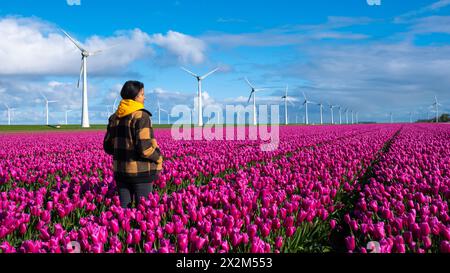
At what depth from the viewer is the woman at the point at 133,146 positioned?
601 centimetres

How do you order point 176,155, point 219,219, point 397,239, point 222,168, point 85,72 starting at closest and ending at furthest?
point 397,239 < point 219,219 < point 222,168 < point 176,155 < point 85,72

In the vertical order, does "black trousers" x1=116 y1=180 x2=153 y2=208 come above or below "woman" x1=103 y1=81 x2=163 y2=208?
below

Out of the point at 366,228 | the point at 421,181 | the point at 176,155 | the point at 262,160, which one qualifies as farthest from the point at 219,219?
the point at 176,155

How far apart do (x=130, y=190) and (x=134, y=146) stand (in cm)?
73

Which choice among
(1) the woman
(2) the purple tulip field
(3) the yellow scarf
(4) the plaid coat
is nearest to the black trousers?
(1) the woman

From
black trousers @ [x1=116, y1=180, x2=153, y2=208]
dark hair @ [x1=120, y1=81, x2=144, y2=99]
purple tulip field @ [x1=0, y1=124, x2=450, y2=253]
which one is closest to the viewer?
purple tulip field @ [x1=0, y1=124, x2=450, y2=253]

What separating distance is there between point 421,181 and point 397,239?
4.15m

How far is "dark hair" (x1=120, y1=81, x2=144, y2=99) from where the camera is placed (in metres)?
5.96

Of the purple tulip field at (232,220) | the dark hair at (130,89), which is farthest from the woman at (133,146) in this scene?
the purple tulip field at (232,220)

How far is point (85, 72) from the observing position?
6122 centimetres

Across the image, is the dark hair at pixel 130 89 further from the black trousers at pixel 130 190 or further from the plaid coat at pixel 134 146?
the black trousers at pixel 130 190

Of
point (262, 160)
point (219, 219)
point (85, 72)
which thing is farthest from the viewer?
point (85, 72)

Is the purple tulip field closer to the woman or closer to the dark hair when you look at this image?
the woman
